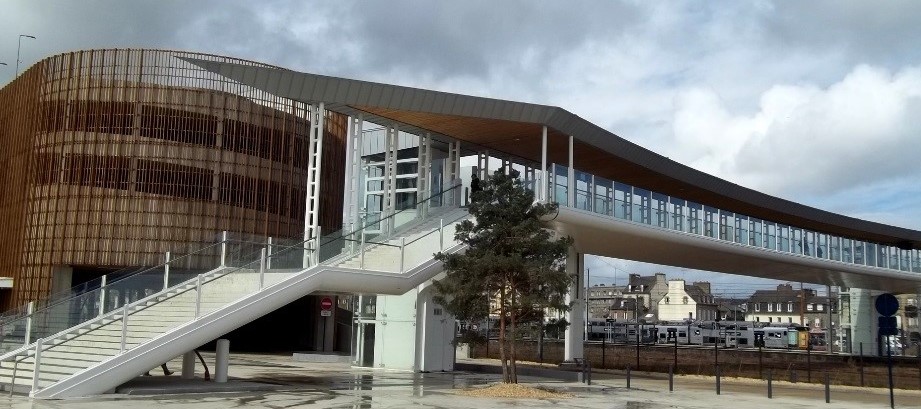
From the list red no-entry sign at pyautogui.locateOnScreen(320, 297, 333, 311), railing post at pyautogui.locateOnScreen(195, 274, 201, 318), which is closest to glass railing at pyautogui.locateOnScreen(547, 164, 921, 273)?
railing post at pyautogui.locateOnScreen(195, 274, 201, 318)

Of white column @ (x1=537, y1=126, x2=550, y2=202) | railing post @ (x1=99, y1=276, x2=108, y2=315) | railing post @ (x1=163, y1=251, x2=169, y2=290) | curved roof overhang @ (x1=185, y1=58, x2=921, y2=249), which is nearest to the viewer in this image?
railing post @ (x1=99, y1=276, x2=108, y2=315)

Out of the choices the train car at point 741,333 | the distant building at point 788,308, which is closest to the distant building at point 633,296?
the distant building at point 788,308

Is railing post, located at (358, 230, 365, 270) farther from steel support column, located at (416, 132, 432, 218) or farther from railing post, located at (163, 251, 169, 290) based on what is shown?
steel support column, located at (416, 132, 432, 218)

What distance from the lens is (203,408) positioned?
15.8 metres

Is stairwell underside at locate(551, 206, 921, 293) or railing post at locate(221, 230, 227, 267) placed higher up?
stairwell underside at locate(551, 206, 921, 293)

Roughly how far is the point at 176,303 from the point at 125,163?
22862 millimetres

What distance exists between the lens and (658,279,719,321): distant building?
114 m

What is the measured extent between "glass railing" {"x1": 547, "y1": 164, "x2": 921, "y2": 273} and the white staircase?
321 inches

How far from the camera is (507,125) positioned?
1075 inches

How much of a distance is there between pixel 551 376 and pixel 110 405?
52.4 ft

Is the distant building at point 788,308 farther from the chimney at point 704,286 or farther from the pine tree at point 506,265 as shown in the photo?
the pine tree at point 506,265

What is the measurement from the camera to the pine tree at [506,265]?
68.8 feet

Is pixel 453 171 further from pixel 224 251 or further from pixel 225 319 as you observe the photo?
pixel 225 319

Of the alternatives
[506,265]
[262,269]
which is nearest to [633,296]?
[506,265]
